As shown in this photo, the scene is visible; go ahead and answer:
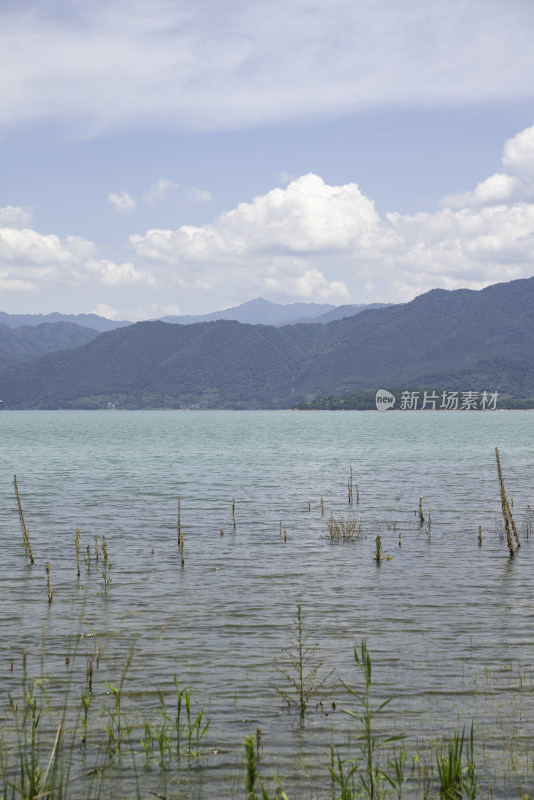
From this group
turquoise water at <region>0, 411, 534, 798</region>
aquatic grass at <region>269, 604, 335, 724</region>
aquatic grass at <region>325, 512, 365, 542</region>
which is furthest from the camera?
aquatic grass at <region>325, 512, 365, 542</region>

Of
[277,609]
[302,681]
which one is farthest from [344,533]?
[302,681]

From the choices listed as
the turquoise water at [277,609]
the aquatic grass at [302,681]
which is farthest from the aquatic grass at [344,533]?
the aquatic grass at [302,681]

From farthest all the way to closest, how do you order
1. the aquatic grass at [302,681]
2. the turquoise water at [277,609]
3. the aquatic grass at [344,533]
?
the aquatic grass at [344,533], the aquatic grass at [302,681], the turquoise water at [277,609]

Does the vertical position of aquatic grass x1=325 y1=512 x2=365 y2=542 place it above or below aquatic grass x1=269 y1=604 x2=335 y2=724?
below

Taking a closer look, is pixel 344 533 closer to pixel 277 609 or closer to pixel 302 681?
pixel 277 609

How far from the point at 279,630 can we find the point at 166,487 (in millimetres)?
33564

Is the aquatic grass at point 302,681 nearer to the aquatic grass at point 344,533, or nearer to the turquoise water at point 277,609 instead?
the turquoise water at point 277,609

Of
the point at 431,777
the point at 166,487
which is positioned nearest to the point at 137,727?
the point at 431,777

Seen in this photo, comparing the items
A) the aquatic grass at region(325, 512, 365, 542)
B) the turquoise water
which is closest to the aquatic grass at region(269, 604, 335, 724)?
the turquoise water

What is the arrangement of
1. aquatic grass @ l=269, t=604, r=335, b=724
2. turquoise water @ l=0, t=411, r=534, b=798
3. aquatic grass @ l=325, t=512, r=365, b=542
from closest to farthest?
1. turquoise water @ l=0, t=411, r=534, b=798
2. aquatic grass @ l=269, t=604, r=335, b=724
3. aquatic grass @ l=325, t=512, r=365, b=542

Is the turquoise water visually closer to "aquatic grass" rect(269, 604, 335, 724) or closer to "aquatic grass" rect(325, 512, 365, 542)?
"aquatic grass" rect(269, 604, 335, 724)

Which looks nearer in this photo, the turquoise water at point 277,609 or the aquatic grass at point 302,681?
the turquoise water at point 277,609

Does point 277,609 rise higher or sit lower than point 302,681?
lower

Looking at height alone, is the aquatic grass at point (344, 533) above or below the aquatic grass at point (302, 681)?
below
